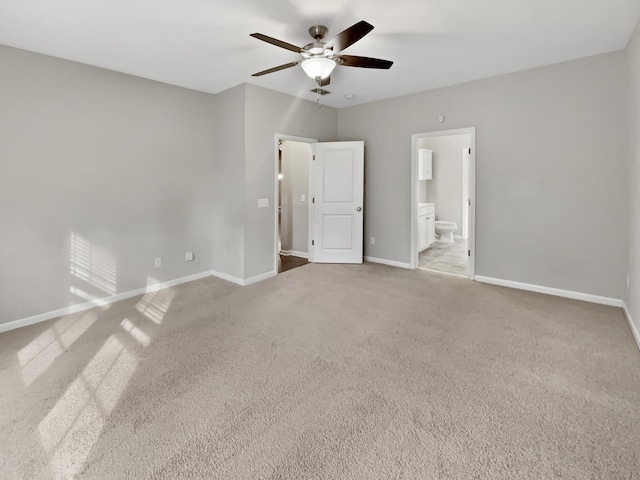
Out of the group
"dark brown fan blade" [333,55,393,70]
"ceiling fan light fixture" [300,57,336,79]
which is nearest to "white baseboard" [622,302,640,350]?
"dark brown fan blade" [333,55,393,70]

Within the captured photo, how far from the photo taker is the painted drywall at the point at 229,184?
4324mm

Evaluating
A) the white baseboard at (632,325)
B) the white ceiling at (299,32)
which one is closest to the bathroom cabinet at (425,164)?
A: the white ceiling at (299,32)

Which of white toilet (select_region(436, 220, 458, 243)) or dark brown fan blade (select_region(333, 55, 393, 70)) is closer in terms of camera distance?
dark brown fan blade (select_region(333, 55, 393, 70))

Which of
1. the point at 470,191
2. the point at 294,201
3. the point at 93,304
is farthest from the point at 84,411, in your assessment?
the point at 294,201

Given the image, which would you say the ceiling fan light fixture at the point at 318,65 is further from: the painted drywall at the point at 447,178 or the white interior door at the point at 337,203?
the painted drywall at the point at 447,178

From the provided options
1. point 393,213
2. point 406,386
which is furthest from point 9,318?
point 393,213

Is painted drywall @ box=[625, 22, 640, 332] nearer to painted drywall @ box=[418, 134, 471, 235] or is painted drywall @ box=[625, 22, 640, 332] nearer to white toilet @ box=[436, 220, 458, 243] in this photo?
white toilet @ box=[436, 220, 458, 243]

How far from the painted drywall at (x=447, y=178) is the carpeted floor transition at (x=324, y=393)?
15.7ft

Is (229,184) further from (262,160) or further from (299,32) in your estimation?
(299,32)

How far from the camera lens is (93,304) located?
365 cm

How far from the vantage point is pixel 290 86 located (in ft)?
14.4

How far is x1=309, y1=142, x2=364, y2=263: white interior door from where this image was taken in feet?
17.7

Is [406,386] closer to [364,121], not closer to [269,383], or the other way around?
[269,383]

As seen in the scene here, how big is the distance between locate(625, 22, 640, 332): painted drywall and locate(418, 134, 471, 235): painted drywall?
4.69 metres
